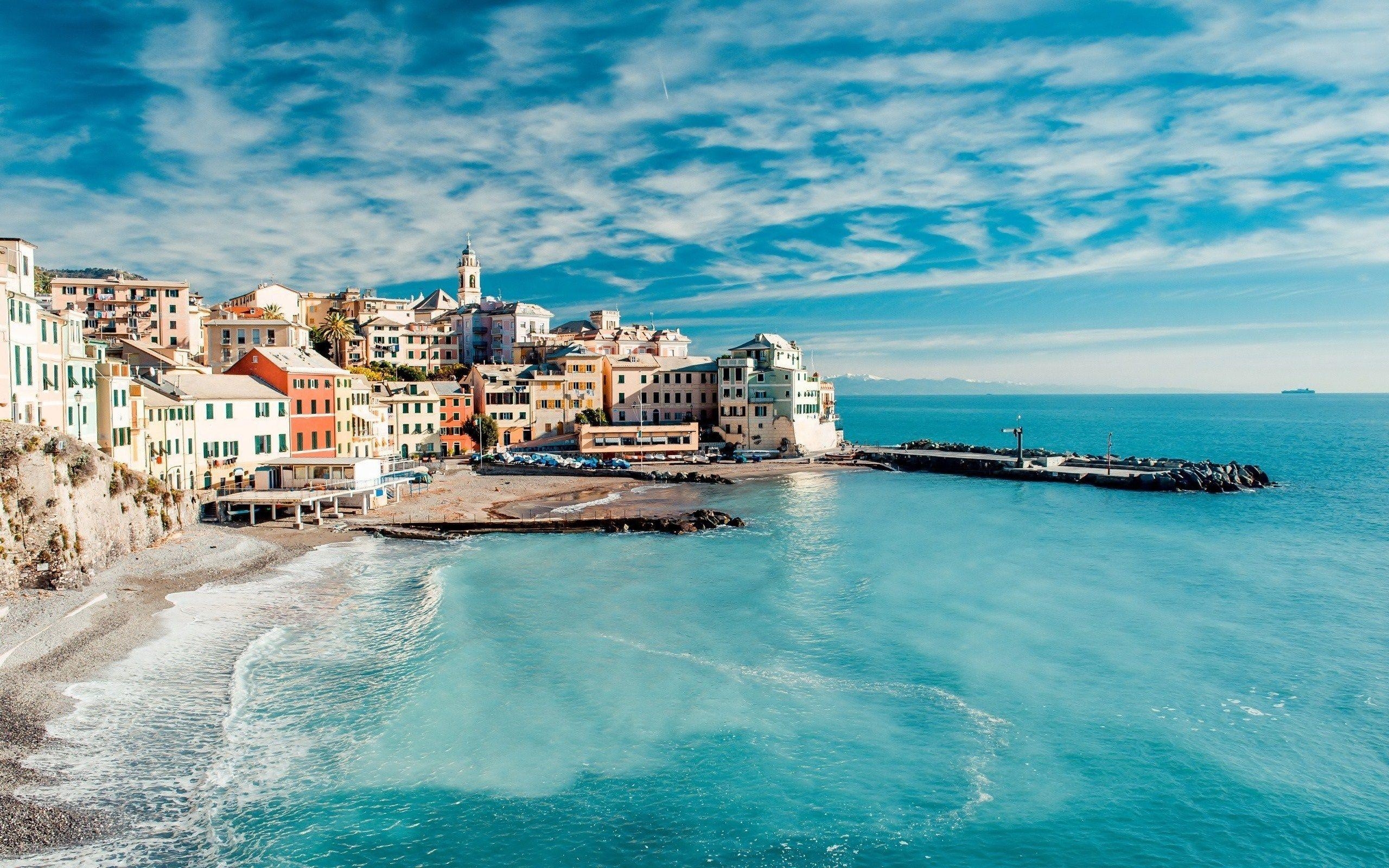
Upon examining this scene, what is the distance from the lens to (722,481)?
78.1 metres

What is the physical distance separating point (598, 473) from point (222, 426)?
1400 inches

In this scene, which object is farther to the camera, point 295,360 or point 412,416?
point 412,416

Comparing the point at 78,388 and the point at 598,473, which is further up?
the point at 78,388

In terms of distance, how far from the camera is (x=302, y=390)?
200ft

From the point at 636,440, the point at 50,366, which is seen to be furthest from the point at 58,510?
the point at 636,440

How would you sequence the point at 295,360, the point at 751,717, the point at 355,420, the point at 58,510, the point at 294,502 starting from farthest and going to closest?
the point at 355,420 < the point at 295,360 < the point at 294,502 < the point at 58,510 < the point at 751,717

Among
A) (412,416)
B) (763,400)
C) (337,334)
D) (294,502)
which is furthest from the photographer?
(337,334)

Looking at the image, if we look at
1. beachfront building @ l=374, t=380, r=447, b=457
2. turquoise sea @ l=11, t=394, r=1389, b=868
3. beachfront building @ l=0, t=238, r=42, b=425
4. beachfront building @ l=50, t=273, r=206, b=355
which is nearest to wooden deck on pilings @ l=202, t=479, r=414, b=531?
turquoise sea @ l=11, t=394, r=1389, b=868

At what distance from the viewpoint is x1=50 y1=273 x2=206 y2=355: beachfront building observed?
281 ft

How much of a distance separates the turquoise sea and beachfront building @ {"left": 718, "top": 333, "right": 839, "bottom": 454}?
5365 cm

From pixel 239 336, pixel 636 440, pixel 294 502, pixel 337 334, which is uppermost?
pixel 337 334

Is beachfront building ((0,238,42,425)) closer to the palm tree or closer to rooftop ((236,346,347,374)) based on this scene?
rooftop ((236,346,347,374))

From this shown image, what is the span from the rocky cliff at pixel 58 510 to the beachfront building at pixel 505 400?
53672 mm

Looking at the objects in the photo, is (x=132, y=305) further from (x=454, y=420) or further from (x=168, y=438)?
(x=168, y=438)
